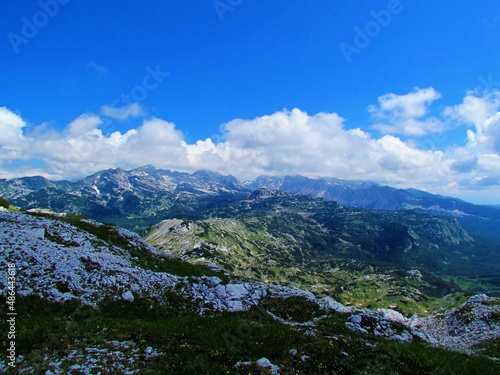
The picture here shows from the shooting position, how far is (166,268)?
48.2 meters

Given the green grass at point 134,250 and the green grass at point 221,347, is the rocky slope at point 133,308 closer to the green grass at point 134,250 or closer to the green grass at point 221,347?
the green grass at point 221,347

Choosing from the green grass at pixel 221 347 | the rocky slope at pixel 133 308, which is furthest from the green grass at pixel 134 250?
the green grass at pixel 221 347

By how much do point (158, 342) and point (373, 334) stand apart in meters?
20.9

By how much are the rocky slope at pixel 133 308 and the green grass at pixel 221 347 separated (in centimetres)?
12

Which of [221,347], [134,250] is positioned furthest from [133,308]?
[134,250]

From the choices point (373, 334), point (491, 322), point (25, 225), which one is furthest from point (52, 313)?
point (491, 322)

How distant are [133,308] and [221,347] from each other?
1487 centimetres

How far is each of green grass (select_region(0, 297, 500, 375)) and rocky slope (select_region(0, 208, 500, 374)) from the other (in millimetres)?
123

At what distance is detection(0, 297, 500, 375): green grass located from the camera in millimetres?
16609

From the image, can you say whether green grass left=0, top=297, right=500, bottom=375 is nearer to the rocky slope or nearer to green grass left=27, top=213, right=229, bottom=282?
the rocky slope

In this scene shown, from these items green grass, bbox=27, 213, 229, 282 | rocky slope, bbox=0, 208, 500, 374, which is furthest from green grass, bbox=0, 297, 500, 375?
green grass, bbox=27, 213, 229, 282

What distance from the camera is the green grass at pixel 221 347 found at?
54.5ft

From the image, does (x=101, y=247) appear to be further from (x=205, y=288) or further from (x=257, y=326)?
(x=257, y=326)

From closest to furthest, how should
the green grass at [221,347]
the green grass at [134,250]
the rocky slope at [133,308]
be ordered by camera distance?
the green grass at [221,347]
the rocky slope at [133,308]
the green grass at [134,250]
